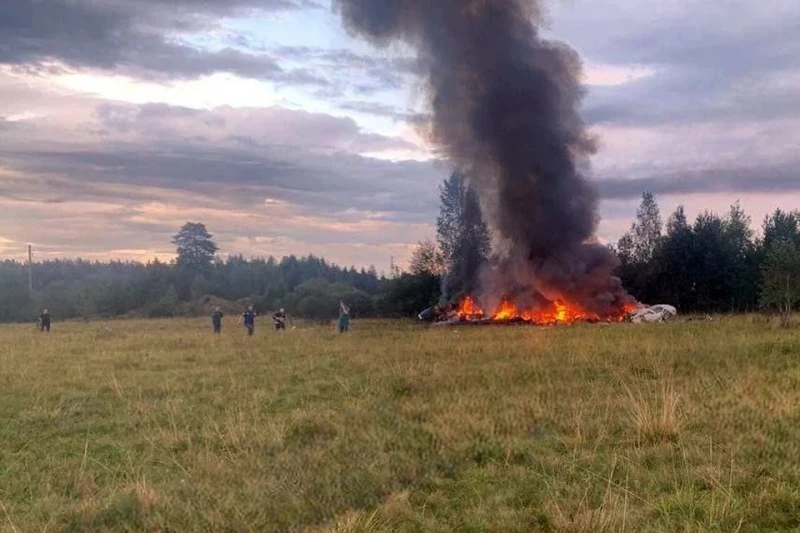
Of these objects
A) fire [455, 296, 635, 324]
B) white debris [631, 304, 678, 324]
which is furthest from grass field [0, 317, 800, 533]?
fire [455, 296, 635, 324]

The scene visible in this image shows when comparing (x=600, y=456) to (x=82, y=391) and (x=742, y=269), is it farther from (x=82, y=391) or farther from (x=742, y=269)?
(x=742, y=269)

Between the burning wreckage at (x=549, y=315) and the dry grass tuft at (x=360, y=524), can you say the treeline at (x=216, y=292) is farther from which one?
the dry grass tuft at (x=360, y=524)

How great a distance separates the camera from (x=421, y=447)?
29.3ft

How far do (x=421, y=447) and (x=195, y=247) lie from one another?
4550 inches

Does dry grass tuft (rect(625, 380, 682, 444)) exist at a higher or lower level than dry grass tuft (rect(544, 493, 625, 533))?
higher

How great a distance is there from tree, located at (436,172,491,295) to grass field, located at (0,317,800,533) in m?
41.6

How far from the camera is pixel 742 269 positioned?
52.2 m

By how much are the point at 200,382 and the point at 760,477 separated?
38.8 ft

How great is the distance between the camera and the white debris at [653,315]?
37656 mm

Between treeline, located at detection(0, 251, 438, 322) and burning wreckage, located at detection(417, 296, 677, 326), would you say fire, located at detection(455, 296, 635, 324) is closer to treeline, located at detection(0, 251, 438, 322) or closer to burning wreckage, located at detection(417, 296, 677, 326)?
burning wreckage, located at detection(417, 296, 677, 326)

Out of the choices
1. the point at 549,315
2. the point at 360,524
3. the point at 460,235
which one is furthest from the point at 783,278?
the point at 460,235

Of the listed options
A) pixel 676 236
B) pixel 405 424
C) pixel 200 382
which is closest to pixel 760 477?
pixel 405 424

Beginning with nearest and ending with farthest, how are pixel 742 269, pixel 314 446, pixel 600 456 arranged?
1. pixel 600 456
2. pixel 314 446
3. pixel 742 269

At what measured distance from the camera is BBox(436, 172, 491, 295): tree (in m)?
58.6
